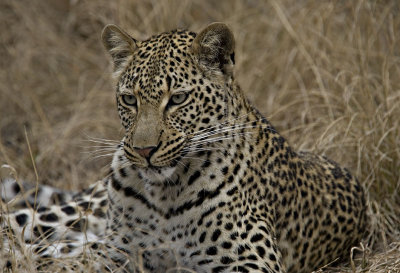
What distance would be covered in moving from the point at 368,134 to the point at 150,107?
3.20 metres

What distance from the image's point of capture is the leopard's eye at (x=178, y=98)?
546cm


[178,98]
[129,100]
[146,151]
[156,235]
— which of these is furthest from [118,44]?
[156,235]

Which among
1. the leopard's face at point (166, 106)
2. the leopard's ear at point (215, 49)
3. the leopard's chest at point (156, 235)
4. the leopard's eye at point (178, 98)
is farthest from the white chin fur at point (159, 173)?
the leopard's ear at point (215, 49)

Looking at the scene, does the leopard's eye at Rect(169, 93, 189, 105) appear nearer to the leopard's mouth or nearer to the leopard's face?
the leopard's face

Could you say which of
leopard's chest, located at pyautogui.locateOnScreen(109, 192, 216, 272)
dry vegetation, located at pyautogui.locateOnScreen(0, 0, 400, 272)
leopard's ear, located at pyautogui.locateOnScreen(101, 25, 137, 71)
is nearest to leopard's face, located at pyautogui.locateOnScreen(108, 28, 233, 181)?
leopard's ear, located at pyautogui.locateOnScreen(101, 25, 137, 71)

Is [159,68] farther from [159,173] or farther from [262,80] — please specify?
[262,80]

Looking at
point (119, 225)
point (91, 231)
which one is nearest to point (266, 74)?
point (91, 231)

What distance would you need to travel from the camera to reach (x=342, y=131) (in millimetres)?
8055

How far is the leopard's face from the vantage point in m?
5.30

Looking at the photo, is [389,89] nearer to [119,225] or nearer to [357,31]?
[357,31]

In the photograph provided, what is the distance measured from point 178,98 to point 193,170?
601 mm

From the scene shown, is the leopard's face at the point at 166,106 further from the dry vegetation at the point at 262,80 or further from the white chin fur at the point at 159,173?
the dry vegetation at the point at 262,80

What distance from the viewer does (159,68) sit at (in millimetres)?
5520

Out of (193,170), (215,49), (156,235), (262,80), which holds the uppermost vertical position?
(215,49)
